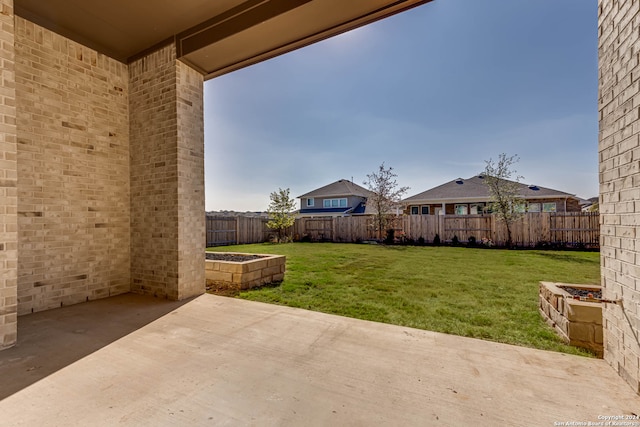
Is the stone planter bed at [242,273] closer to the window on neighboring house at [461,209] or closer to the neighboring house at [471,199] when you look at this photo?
the neighboring house at [471,199]

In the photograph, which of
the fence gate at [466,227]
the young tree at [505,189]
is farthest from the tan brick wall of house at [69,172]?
the young tree at [505,189]

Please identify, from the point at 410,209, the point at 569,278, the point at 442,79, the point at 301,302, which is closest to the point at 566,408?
the point at 301,302

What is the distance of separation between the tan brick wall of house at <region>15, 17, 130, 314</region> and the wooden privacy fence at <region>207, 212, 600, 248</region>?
8856 millimetres

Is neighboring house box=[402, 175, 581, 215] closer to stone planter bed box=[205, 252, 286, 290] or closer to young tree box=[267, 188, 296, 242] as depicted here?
young tree box=[267, 188, 296, 242]

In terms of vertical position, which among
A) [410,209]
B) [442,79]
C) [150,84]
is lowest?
[410,209]

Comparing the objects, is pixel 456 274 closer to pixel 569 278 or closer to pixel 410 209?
pixel 569 278

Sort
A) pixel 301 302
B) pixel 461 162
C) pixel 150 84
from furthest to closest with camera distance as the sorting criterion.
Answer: pixel 461 162 < pixel 150 84 < pixel 301 302

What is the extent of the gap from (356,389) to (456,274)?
5403mm

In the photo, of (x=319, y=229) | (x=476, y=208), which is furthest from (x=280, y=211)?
(x=476, y=208)

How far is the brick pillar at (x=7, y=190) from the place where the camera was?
272 centimetres

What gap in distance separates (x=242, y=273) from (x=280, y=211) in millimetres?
11321

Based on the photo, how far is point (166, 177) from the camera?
4582mm

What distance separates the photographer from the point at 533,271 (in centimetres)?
659

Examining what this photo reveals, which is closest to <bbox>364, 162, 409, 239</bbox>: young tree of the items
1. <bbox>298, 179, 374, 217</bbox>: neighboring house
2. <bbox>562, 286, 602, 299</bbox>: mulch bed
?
<bbox>298, 179, 374, 217</bbox>: neighboring house
